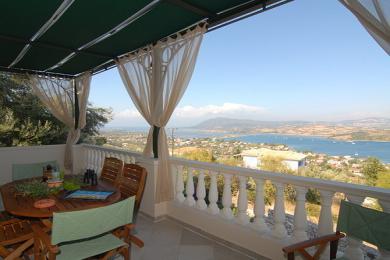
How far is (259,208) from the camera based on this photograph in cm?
234

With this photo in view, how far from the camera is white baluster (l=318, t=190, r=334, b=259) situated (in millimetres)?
1853

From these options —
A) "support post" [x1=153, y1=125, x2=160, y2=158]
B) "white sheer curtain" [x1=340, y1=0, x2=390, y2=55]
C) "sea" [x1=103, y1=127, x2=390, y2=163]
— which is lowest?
"sea" [x1=103, y1=127, x2=390, y2=163]

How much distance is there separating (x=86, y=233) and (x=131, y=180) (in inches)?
43.0

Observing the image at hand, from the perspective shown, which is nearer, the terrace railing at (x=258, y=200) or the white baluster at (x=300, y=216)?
the terrace railing at (x=258, y=200)

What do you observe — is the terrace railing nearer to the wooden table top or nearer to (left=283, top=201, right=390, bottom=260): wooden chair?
(left=283, top=201, right=390, bottom=260): wooden chair

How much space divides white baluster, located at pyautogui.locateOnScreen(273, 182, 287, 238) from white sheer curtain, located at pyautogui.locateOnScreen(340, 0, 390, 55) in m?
1.32

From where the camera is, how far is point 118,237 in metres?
1.83

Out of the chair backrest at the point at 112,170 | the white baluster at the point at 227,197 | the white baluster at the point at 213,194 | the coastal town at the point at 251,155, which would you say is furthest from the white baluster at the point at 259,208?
the coastal town at the point at 251,155

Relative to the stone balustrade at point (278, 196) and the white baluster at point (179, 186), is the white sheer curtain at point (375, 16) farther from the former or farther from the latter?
the white baluster at point (179, 186)

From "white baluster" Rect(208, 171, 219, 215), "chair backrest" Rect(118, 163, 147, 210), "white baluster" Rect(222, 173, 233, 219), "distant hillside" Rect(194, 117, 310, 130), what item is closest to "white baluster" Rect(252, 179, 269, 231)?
"white baluster" Rect(222, 173, 233, 219)

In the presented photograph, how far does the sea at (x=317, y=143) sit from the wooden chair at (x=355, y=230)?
4.86 ft

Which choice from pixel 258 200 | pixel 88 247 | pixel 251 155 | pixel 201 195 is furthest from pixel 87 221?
pixel 251 155

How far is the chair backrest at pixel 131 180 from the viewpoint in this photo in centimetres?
225

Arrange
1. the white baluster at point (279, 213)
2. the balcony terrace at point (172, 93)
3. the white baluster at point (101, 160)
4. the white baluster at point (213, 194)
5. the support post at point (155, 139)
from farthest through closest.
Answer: the white baluster at point (101, 160) → the support post at point (155, 139) → the white baluster at point (213, 194) → the white baluster at point (279, 213) → the balcony terrace at point (172, 93)
